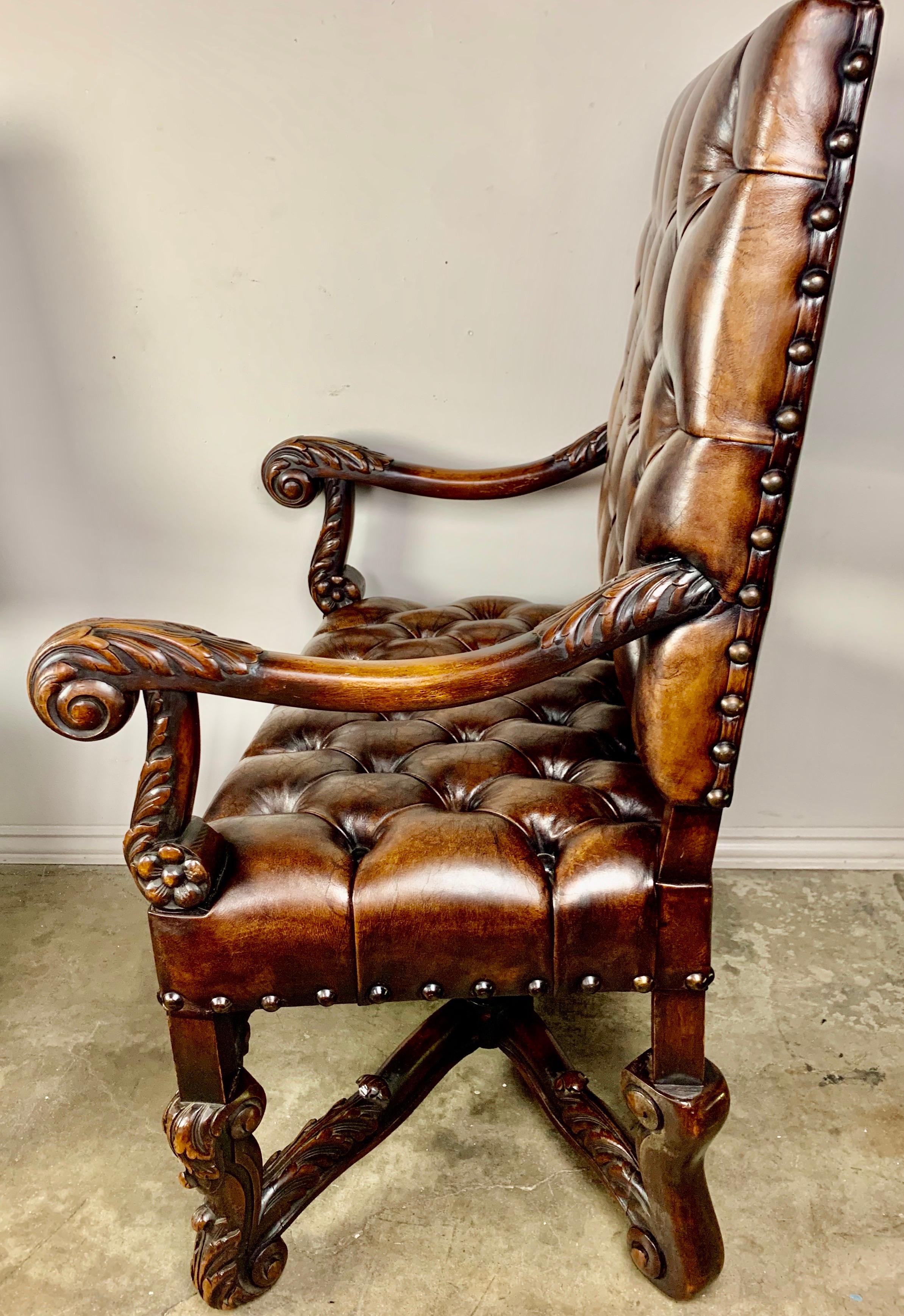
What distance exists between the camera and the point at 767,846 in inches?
74.7

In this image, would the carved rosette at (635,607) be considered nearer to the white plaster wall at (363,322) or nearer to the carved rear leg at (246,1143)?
the carved rear leg at (246,1143)

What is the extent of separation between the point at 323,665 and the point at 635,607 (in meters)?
0.28

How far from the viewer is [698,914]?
91 centimetres

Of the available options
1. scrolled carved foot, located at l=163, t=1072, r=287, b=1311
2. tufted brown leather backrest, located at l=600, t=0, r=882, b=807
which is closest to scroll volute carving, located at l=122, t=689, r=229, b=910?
scrolled carved foot, located at l=163, t=1072, r=287, b=1311

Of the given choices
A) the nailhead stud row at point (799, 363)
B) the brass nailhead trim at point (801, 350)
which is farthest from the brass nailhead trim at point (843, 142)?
the brass nailhead trim at point (801, 350)

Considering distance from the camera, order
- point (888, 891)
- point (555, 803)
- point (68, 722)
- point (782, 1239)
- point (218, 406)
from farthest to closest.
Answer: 1. point (888, 891)
2. point (218, 406)
3. point (782, 1239)
4. point (555, 803)
5. point (68, 722)

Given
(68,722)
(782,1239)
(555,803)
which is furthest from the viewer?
(782,1239)

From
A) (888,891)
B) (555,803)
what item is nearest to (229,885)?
(555,803)

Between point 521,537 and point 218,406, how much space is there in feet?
1.85

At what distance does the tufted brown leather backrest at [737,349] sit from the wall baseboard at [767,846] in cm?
109

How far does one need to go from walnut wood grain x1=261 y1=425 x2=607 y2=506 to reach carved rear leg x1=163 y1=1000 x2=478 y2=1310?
809 mm

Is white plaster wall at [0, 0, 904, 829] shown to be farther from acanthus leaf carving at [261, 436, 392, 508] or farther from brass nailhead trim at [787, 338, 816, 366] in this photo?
brass nailhead trim at [787, 338, 816, 366]

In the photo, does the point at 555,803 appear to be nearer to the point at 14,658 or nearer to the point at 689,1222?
the point at 689,1222

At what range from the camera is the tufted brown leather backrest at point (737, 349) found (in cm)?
71
